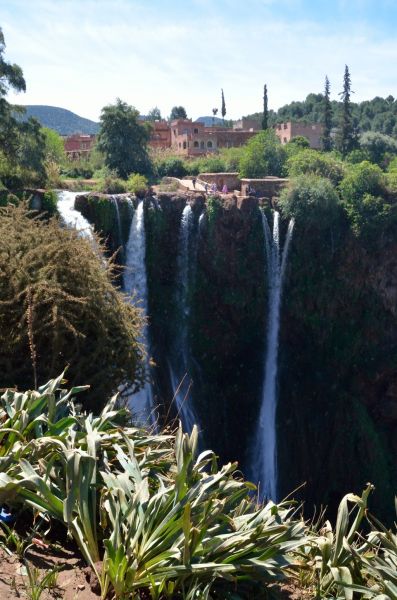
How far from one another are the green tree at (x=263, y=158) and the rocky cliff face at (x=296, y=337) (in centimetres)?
827

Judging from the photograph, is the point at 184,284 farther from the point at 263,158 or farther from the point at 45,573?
the point at 45,573

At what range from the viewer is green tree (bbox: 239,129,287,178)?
2922 centimetres

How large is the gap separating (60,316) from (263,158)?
2499cm

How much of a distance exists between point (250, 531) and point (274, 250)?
60.8 feet

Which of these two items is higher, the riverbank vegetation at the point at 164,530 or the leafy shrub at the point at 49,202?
the leafy shrub at the point at 49,202

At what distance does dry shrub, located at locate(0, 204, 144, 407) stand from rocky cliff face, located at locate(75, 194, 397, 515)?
12122 millimetres

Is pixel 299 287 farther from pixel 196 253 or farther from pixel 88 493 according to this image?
pixel 88 493

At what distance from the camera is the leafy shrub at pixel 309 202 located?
21.4m

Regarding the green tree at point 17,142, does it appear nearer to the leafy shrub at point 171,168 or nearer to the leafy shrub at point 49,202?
the leafy shrub at point 49,202

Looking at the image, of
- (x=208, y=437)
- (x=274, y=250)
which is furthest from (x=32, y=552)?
(x=274, y=250)

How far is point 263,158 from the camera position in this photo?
98.6ft

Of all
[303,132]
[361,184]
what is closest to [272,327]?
[361,184]

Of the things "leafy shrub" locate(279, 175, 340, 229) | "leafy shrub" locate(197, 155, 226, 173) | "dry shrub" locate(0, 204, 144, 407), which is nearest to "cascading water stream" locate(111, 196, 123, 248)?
"leafy shrub" locate(279, 175, 340, 229)

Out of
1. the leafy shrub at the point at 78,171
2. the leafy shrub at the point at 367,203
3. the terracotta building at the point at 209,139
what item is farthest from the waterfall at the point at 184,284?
the terracotta building at the point at 209,139
